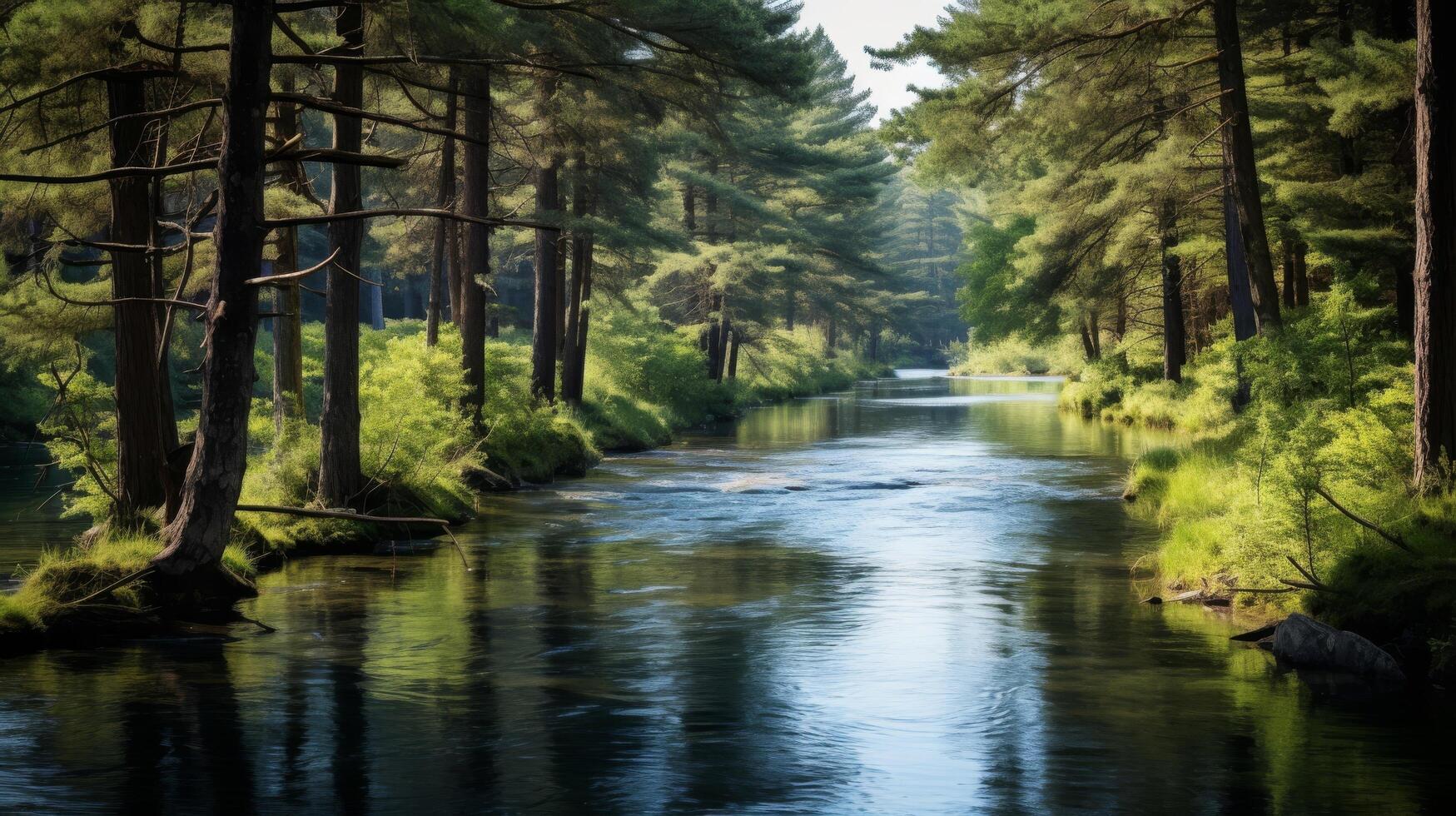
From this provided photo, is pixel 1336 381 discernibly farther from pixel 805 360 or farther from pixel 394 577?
pixel 805 360

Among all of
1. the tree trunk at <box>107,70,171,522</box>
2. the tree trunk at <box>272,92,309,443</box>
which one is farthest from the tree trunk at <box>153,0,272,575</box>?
the tree trunk at <box>272,92,309,443</box>

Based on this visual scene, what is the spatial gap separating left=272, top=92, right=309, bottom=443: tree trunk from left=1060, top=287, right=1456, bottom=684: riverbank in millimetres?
11811

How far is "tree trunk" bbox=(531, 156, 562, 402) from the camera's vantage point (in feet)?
99.3

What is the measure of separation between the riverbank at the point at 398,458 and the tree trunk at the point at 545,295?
0.46m

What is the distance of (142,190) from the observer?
14125mm

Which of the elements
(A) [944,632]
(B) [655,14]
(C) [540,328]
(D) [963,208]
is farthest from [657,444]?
(D) [963,208]

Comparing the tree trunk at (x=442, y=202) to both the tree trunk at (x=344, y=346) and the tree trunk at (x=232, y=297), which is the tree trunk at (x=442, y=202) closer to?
the tree trunk at (x=344, y=346)

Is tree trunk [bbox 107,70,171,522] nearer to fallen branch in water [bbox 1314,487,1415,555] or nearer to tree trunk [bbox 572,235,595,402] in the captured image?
fallen branch in water [bbox 1314,487,1415,555]

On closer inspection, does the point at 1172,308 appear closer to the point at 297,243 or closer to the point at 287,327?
the point at 297,243

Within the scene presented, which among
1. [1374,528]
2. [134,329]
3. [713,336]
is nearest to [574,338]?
[713,336]

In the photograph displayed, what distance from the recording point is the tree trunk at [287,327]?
19.2 metres

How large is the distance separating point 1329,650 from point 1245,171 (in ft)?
33.8

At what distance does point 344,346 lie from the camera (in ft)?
61.3

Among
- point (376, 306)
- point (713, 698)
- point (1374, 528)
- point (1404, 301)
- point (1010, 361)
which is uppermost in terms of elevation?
point (376, 306)
